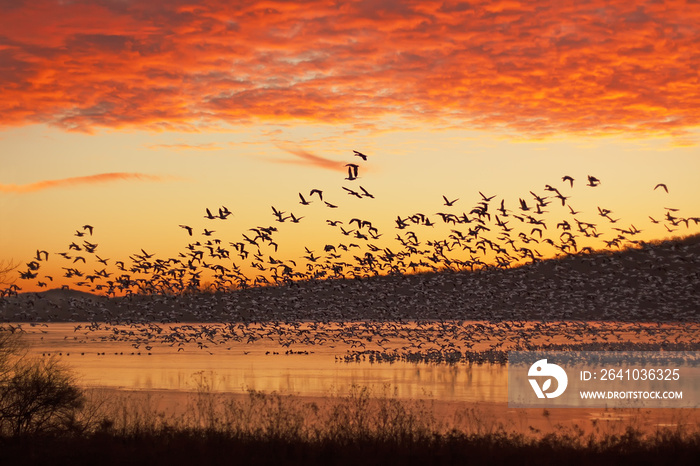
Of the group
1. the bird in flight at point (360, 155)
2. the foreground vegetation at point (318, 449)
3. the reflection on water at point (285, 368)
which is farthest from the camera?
the reflection on water at point (285, 368)

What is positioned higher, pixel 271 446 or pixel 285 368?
pixel 271 446

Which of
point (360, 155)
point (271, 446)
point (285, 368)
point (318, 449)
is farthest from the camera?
point (285, 368)

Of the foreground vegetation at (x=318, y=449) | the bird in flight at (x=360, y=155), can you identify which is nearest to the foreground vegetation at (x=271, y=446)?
the foreground vegetation at (x=318, y=449)

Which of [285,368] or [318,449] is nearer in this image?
[318,449]

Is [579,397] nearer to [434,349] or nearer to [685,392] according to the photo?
[685,392]

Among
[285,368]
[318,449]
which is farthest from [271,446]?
Answer: [285,368]

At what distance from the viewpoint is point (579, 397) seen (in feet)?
144

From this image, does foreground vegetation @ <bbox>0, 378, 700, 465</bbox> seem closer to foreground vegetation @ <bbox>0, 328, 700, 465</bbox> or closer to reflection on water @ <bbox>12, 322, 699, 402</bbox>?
foreground vegetation @ <bbox>0, 328, 700, 465</bbox>

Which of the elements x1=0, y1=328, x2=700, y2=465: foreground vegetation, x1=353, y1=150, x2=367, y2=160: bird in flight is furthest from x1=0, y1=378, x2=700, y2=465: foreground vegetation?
x1=353, y1=150, x2=367, y2=160: bird in flight

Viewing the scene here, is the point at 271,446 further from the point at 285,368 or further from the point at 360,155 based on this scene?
the point at 285,368

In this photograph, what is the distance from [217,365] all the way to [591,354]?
3175 cm

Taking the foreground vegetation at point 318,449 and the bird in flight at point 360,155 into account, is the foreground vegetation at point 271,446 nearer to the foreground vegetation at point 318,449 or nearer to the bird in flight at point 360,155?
the foreground vegetation at point 318,449

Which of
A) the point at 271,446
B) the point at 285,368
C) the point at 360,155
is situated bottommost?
the point at 285,368

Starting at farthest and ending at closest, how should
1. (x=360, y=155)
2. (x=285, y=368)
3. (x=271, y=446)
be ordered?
(x=285, y=368)
(x=360, y=155)
(x=271, y=446)
